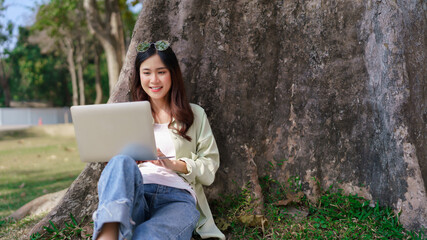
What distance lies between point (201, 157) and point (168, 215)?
57cm

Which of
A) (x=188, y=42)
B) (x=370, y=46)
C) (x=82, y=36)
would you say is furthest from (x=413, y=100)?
(x=82, y=36)

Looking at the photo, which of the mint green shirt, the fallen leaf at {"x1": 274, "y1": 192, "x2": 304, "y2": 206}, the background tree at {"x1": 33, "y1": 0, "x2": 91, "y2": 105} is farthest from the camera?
the background tree at {"x1": 33, "y1": 0, "x2": 91, "y2": 105}

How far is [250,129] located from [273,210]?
27.4 inches

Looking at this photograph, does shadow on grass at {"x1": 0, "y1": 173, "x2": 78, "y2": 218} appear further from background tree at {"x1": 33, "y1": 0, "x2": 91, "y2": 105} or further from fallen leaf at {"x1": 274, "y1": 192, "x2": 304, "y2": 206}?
background tree at {"x1": 33, "y1": 0, "x2": 91, "y2": 105}

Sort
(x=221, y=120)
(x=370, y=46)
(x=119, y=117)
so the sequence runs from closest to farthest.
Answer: (x=119, y=117) → (x=370, y=46) → (x=221, y=120)

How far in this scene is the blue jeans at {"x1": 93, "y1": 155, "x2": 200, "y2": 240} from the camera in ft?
7.62

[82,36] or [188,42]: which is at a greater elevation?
[82,36]

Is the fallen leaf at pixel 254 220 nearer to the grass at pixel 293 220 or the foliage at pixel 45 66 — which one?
the grass at pixel 293 220

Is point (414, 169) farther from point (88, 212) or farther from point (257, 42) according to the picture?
point (88, 212)

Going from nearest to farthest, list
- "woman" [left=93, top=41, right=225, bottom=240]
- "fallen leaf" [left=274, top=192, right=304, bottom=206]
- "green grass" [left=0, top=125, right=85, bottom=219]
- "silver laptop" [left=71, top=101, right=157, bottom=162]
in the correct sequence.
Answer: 1. "woman" [left=93, top=41, right=225, bottom=240]
2. "silver laptop" [left=71, top=101, right=157, bottom=162]
3. "fallen leaf" [left=274, top=192, right=304, bottom=206]
4. "green grass" [left=0, top=125, right=85, bottom=219]

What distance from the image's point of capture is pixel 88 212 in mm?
3471

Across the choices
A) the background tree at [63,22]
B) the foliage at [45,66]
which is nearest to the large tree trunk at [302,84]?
the background tree at [63,22]

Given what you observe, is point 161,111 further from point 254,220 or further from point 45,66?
point 45,66

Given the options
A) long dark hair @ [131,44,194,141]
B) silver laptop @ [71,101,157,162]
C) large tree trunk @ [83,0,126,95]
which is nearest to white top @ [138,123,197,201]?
long dark hair @ [131,44,194,141]
